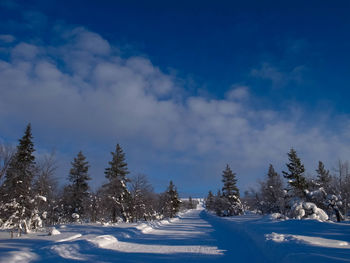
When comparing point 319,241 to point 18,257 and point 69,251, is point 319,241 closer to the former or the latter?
point 69,251

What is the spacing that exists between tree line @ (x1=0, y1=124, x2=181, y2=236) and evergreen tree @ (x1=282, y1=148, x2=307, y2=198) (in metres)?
27.6

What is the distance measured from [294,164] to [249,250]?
33.7m

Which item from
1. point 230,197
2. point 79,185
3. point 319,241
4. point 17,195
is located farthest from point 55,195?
point 319,241

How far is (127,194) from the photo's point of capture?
39.5 m

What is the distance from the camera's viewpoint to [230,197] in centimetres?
4678

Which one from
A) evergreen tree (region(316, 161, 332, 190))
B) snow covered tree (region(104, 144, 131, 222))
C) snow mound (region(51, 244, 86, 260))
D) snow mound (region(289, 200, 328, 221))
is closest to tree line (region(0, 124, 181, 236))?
snow covered tree (region(104, 144, 131, 222))

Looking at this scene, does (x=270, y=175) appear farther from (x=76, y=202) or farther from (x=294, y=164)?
(x=76, y=202)

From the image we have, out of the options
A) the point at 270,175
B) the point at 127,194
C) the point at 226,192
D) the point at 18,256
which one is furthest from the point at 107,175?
the point at 270,175

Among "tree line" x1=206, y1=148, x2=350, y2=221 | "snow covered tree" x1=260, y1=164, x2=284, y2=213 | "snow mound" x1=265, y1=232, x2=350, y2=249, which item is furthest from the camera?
"snow covered tree" x1=260, y1=164, x2=284, y2=213

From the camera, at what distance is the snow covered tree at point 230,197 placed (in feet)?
152

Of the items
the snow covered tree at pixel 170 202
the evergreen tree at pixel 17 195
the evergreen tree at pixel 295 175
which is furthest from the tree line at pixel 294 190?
the evergreen tree at pixel 17 195

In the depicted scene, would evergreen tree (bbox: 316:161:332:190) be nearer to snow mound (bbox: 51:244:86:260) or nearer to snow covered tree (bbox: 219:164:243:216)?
snow covered tree (bbox: 219:164:243:216)

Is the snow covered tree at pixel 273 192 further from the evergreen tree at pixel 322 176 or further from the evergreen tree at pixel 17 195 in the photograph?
the evergreen tree at pixel 17 195

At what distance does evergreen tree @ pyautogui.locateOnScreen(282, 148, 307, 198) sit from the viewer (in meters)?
36.4
